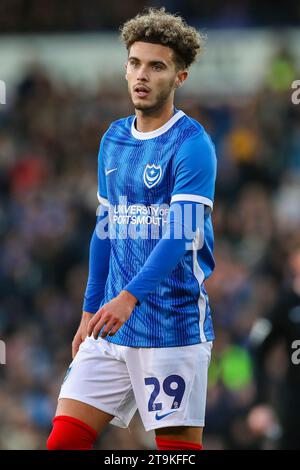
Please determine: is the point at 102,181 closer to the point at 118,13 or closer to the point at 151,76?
the point at 151,76

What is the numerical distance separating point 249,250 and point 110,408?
5.79 metres

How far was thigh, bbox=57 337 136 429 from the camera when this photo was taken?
4680 mm

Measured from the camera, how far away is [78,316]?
10.4 meters

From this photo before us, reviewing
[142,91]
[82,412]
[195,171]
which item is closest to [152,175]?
[195,171]

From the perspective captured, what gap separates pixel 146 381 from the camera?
4664 millimetres

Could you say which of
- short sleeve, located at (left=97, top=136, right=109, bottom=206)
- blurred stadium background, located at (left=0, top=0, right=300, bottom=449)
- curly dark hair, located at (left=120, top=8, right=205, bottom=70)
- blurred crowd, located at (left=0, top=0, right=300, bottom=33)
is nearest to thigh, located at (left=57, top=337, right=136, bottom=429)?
short sleeve, located at (left=97, top=136, right=109, bottom=206)

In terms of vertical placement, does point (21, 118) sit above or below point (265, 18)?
below

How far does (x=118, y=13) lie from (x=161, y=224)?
937 cm

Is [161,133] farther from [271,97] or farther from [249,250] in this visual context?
[271,97]

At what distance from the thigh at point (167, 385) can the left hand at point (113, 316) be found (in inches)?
15.9

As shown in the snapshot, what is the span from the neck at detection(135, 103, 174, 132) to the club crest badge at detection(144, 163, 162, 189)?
0.20 m

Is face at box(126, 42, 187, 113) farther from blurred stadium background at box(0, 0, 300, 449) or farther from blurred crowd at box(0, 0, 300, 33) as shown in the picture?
blurred crowd at box(0, 0, 300, 33)

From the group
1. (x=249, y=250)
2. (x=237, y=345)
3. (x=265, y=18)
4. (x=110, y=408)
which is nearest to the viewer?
(x=110, y=408)

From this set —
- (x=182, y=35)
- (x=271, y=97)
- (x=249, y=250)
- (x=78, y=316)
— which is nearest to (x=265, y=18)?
(x=271, y=97)
